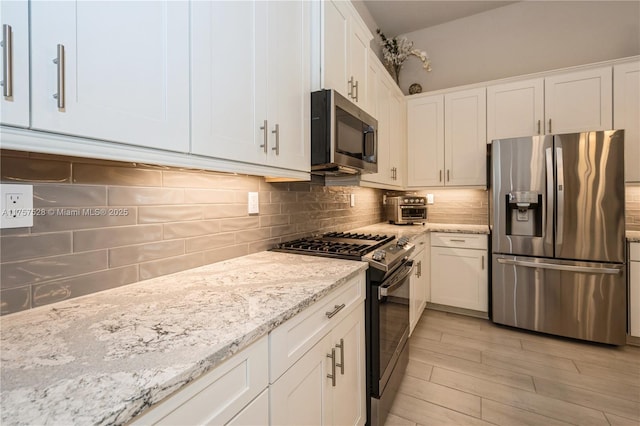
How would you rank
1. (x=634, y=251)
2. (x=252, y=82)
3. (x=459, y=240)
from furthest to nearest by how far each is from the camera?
(x=459, y=240) → (x=634, y=251) → (x=252, y=82)

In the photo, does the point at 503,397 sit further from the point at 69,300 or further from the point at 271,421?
the point at 69,300

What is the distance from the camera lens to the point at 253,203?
1640mm

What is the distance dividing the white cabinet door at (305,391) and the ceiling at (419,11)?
138 inches

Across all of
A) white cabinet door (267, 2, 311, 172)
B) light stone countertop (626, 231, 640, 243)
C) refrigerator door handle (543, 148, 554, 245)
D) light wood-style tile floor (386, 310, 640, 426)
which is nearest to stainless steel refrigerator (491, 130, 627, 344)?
refrigerator door handle (543, 148, 554, 245)

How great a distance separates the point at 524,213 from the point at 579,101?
3.75ft

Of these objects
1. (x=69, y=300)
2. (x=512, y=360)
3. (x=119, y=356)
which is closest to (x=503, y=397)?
(x=512, y=360)

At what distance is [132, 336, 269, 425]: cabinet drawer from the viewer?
55 cm

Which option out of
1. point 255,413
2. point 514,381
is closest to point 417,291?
point 514,381

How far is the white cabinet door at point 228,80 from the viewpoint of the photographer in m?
0.96

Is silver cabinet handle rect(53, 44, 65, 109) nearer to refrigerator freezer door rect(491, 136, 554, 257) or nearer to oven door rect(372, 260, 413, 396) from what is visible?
oven door rect(372, 260, 413, 396)

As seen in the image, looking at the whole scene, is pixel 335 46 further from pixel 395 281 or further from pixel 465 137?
pixel 465 137

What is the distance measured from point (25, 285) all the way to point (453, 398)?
2098 mm

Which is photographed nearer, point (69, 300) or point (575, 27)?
point (69, 300)

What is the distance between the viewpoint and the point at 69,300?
0.92 meters
